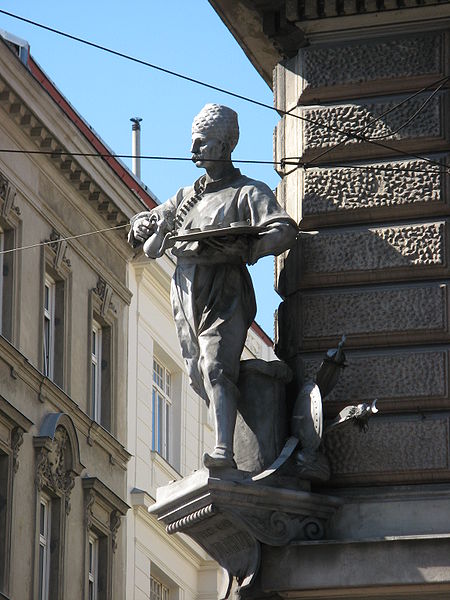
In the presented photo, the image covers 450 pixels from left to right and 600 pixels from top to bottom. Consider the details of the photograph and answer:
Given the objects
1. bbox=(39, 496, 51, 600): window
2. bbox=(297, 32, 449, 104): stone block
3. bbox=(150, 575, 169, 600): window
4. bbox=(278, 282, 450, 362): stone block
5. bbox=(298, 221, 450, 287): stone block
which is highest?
bbox=(150, 575, 169, 600): window

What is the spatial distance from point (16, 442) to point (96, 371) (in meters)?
5.12

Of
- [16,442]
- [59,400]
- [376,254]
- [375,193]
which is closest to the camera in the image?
[376,254]

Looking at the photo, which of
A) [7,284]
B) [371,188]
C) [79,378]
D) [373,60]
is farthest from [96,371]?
[371,188]

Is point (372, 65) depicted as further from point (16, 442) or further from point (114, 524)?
point (114, 524)

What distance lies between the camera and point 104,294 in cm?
3522

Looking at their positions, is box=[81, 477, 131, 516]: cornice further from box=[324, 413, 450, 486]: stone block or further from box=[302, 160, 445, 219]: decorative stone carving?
box=[324, 413, 450, 486]: stone block

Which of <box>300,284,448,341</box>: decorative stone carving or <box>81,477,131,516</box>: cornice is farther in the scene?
<box>81,477,131,516</box>: cornice

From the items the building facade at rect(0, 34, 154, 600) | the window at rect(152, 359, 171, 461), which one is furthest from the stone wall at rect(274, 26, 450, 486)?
the window at rect(152, 359, 171, 461)

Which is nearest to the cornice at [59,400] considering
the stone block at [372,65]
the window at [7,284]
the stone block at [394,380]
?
the window at [7,284]

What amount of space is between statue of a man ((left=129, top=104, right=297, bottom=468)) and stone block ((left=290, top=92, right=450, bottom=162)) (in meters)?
0.73

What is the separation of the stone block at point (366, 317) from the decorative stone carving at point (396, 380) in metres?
0.12

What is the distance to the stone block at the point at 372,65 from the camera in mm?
15891

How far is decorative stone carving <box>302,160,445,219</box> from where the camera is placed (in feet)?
51.2

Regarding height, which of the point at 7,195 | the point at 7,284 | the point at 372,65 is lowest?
the point at 372,65
